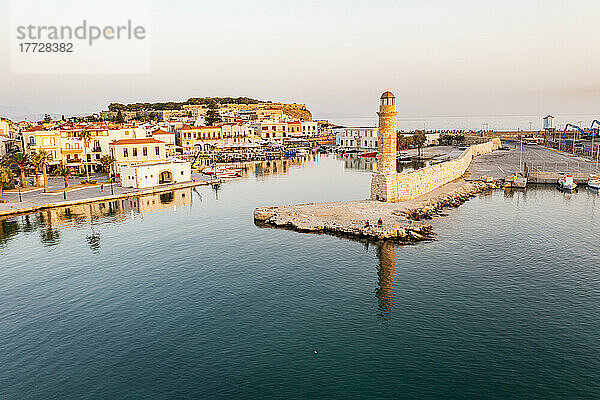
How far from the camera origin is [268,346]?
20906 mm

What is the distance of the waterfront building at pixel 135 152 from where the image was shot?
6994cm

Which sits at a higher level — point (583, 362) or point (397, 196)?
point (397, 196)

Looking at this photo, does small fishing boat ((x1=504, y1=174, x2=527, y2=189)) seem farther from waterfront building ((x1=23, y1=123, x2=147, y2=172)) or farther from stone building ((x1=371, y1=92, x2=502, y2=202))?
waterfront building ((x1=23, y1=123, x2=147, y2=172))

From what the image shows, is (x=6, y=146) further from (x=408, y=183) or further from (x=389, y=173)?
(x=408, y=183)

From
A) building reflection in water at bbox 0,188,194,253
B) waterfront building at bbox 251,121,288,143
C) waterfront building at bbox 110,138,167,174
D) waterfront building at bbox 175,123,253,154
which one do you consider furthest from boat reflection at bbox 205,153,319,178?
building reflection in water at bbox 0,188,194,253

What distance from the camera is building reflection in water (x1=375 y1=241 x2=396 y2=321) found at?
24.8 metres

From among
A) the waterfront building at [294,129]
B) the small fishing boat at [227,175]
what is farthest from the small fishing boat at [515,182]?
the waterfront building at [294,129]

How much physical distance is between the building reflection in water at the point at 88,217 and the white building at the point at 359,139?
9128 centimetres

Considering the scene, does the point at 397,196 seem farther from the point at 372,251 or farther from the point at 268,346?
the point at 268,346

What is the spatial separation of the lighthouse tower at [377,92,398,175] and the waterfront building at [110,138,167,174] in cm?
4022

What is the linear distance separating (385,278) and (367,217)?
14.6m

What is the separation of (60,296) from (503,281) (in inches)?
1101

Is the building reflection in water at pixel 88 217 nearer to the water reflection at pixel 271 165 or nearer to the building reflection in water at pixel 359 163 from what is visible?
the water reflection at pixel 271 165

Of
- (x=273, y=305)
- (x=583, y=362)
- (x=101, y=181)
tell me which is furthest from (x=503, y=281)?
(x=101, y=181)
